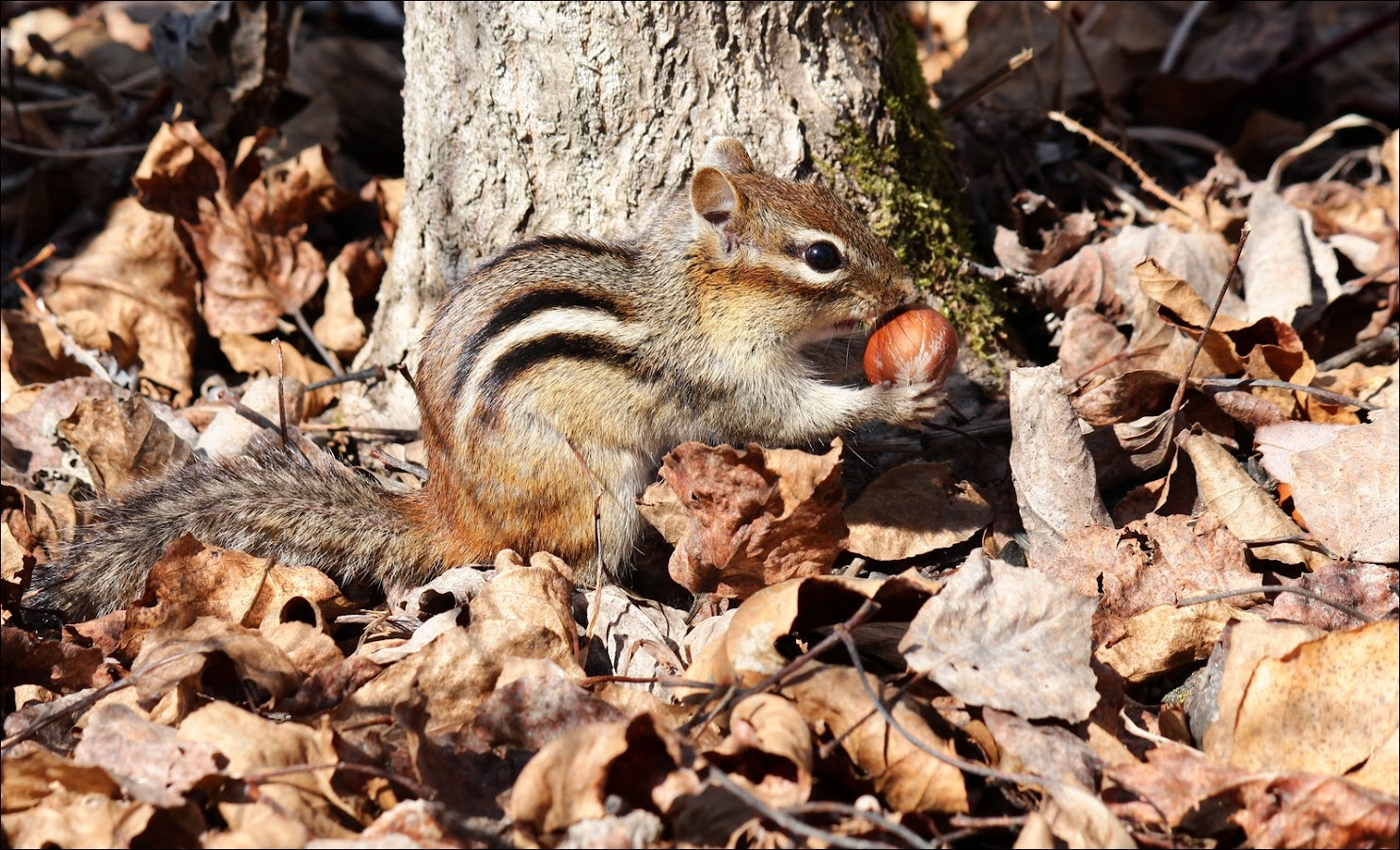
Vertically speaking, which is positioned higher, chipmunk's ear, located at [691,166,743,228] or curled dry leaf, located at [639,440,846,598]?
chipmunk's ear, located at [691,166,743,228]

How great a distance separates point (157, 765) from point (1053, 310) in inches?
148

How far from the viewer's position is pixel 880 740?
2691mm

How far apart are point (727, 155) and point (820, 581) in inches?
72.5

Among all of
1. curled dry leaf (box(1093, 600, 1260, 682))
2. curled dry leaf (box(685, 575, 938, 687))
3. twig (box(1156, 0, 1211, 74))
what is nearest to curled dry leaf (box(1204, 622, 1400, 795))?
curled dry leaf (box(1093, 600, 1260, 682))

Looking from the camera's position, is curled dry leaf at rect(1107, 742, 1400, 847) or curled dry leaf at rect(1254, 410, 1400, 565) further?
curled dry leaf at rect(1254, 410, 1400, 565)

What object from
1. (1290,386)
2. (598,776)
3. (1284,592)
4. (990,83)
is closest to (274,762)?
(598,776)

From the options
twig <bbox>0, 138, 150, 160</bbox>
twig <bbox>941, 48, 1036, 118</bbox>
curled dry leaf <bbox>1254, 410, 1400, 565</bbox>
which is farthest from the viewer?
twig <bbox>0, 138, 150, 160</bbox>

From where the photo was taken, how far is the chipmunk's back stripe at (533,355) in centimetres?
377

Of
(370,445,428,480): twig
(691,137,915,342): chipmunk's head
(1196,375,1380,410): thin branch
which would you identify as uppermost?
(691,137,915,342): chipmunk's head

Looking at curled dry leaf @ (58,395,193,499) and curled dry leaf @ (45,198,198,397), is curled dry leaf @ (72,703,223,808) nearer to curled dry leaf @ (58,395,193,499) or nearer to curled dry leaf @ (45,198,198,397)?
curled dry leaf @ (58,395,193,499)

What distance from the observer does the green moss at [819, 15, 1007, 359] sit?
4.49 m

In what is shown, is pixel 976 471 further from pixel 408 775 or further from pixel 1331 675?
pixel 408 775

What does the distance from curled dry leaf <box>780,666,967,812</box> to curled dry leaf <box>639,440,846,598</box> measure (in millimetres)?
709

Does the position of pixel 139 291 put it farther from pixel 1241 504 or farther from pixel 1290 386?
pixel 1290 386
